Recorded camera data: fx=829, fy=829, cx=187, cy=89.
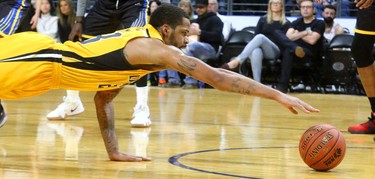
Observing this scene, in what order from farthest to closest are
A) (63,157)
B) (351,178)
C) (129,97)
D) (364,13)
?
(129,97) < (364,13) < (63,157) < (351,178)

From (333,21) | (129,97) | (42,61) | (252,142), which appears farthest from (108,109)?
(333,21)

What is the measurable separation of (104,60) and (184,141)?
1.85 m

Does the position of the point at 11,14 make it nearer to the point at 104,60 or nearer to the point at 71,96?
the point at 104,60

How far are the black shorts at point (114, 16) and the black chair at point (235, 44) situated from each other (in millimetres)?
5885

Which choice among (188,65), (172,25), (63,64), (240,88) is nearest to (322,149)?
(240,88)

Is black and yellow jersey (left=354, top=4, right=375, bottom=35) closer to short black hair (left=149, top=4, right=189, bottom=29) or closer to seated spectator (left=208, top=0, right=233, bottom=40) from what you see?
short black hair (left=149, top=4, right=189, bottom=29)

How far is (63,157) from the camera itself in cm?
590

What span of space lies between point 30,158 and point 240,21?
931 cm

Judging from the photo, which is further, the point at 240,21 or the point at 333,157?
the point at 240,21

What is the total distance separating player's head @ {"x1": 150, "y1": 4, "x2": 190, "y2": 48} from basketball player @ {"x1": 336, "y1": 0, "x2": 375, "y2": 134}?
2.51m

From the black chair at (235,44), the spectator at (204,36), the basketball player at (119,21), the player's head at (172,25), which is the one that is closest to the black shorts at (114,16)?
the basketball player at (119,21)

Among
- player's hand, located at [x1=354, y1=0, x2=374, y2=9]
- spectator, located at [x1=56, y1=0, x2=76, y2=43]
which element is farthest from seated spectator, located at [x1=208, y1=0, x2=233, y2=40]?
player's hand, located at [x1=354, y1=0, x2=374, y2=9]

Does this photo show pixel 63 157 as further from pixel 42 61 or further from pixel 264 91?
pixel 264 91

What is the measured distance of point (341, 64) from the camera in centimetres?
1286
